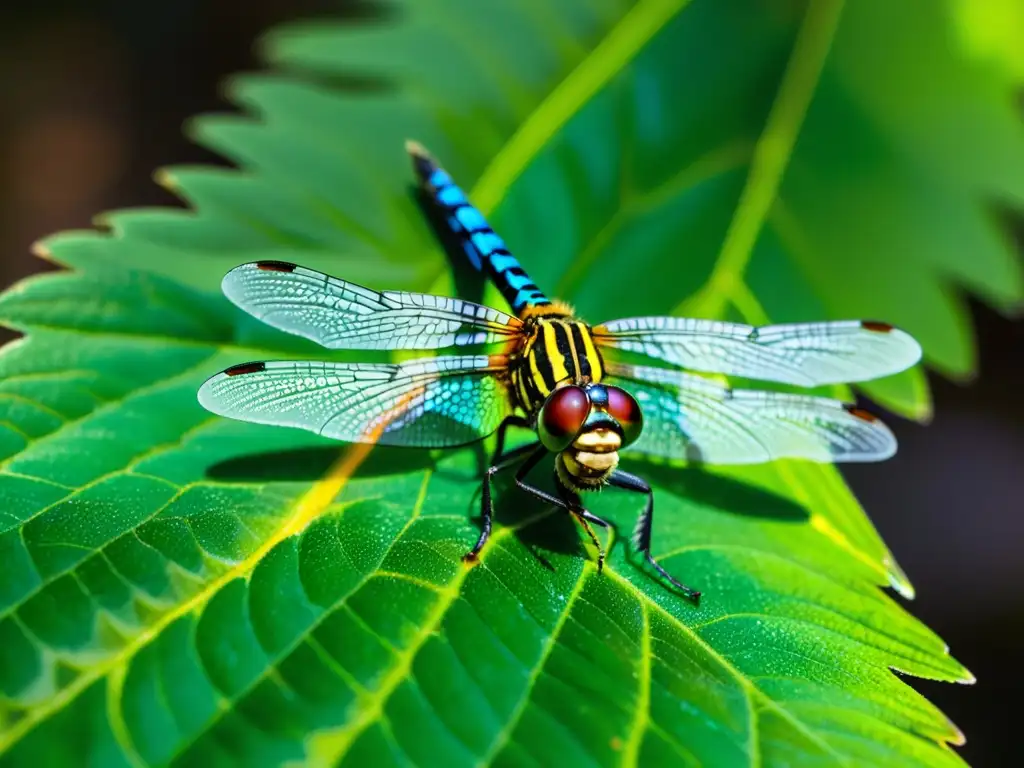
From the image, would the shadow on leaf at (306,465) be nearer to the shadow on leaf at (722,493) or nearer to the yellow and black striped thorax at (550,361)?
the yellow and black striped thorax at (550,361)

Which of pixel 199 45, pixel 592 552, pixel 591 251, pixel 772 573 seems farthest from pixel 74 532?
pixel 199 45

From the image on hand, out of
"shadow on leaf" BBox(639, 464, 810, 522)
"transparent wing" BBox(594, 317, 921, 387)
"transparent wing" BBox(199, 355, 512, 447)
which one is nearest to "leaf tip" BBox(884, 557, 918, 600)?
A: "shadow on leaf" BBox(639, 464, 810, 522)

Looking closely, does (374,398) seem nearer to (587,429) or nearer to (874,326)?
(587,429)

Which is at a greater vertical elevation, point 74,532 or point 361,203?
point 361,203

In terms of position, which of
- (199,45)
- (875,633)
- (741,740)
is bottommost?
(741,740)

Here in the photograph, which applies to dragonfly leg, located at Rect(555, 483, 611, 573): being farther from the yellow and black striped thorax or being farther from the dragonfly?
the yellow and black striped thorax

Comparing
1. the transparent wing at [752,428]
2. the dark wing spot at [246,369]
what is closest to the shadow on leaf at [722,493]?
the transparent wing at [752,428]

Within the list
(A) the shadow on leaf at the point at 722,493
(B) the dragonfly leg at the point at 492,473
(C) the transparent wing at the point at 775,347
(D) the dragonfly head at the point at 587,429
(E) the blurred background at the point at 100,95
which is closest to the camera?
(B) the dragonfly leg at the point at 492,473

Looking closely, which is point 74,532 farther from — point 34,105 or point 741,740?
point 34,105

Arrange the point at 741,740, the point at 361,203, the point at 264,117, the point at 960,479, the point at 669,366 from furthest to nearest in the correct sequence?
the point at 960,479 → the point at 264,117 → the point at 361,203 → the point at 669,366 → the point at 741,740
